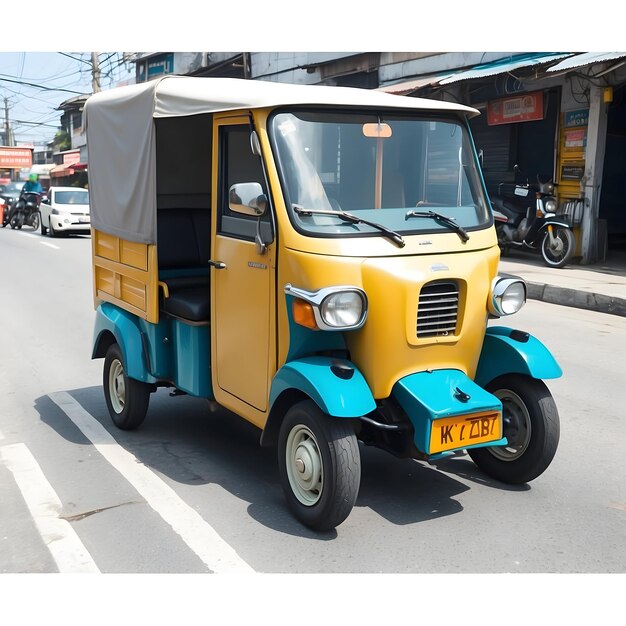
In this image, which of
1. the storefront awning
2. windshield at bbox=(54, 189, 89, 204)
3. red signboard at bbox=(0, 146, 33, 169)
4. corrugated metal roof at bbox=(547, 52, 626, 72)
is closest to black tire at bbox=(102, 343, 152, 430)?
corrugated metal roof at bbox=(547, 52, 626, 72)

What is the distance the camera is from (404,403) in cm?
400

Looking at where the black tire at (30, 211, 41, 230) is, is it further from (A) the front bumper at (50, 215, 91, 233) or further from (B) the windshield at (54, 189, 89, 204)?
(A) the front bumper at (50, 215, 91, 233)

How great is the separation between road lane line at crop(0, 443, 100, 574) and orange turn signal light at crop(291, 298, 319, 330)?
1.46m

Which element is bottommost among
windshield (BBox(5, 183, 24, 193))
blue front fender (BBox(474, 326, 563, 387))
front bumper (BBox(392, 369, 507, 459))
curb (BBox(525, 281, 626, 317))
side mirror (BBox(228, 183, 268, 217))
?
curb (BBox(525, 281, 626, 317))

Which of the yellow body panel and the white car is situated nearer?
the yellow body panel

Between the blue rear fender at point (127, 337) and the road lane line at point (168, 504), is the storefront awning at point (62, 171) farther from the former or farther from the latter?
the road lane line at point (168, 504)

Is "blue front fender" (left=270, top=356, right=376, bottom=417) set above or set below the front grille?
below

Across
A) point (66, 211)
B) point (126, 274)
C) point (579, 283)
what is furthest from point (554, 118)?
point (66, 211)

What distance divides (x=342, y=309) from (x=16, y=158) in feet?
221

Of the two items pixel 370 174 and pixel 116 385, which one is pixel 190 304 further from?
pixel 370 174

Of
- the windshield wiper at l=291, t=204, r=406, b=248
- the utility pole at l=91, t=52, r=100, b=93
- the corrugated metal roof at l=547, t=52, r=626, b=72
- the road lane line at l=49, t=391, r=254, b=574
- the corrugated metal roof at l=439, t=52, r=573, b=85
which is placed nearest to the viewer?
the road lane line at l=49, t=391, r=254, b=574

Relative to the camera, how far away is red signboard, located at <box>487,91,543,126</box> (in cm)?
1501
